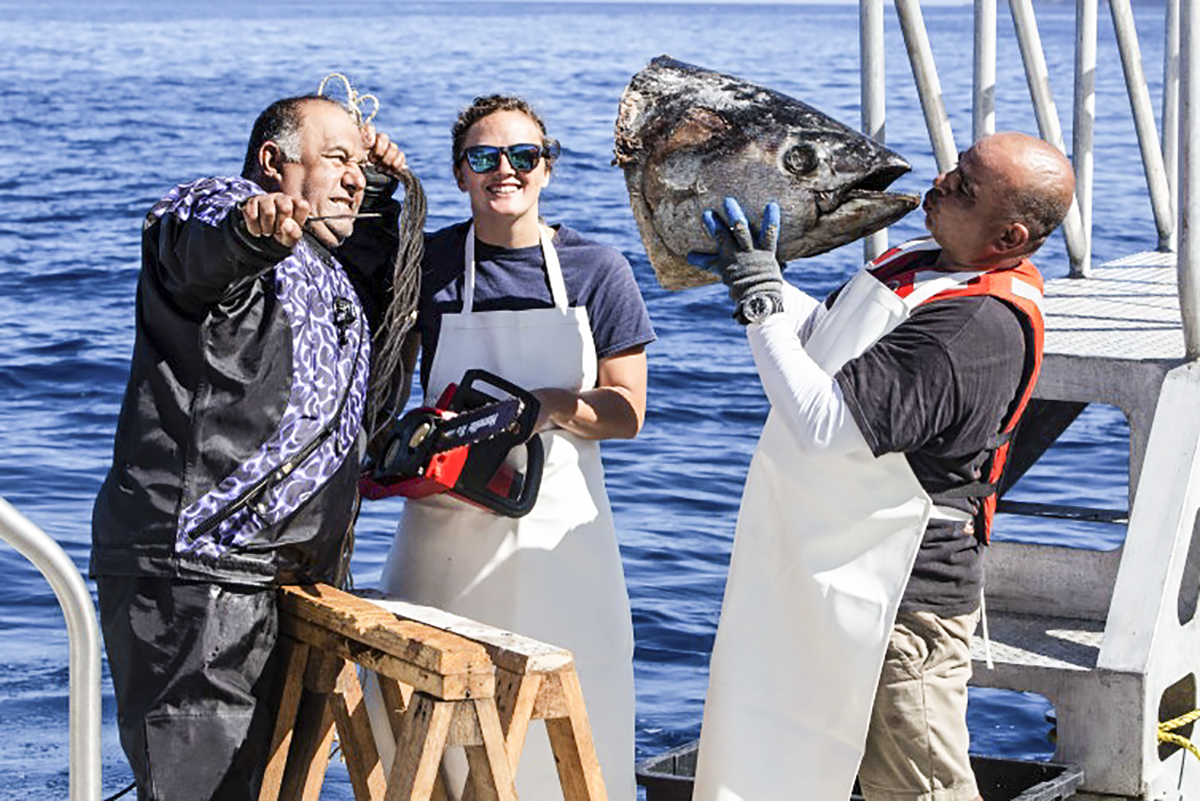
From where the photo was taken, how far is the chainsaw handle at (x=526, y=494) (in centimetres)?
426

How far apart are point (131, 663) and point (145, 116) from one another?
Answer: 98.3 ft

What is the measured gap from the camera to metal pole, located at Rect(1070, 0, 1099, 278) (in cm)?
673

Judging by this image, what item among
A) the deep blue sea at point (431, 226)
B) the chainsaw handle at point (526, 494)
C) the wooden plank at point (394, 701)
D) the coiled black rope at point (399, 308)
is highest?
the coiled black rope at point (399, 308)

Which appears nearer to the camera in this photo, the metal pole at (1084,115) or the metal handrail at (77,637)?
the metal handrail at (77,637)

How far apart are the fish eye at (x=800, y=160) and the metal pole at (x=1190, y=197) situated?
4.97ft

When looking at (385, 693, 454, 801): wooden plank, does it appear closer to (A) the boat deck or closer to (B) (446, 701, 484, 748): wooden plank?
(B) (446, 701, 484, 748): wooden plank

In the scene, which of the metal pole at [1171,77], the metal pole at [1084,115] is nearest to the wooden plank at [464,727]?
the metal pole at [1084,115]

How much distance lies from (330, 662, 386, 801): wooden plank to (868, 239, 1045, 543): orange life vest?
1221mm

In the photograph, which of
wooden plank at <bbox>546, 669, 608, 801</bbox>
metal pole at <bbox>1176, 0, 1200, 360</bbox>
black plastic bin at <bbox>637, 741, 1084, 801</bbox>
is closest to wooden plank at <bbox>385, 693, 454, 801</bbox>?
wooden plank at <bbox>546, 669, 608, 801</bbox>

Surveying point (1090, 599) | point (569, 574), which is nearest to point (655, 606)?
point (1090, 599)

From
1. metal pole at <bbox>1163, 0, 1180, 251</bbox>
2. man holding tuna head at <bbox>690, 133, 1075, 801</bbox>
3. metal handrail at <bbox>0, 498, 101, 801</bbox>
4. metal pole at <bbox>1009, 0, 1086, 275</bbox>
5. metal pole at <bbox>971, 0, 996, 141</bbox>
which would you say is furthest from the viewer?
metal pole at <bbox>1163, 0, 1180, 251</bbox>

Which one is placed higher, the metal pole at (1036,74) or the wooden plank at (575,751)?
the metal pole at (1036,74)

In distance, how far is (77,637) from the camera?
9.43 ft

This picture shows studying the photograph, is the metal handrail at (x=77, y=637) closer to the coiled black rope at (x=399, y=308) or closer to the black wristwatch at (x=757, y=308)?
the coiled black rope at (x=399, y=308)
